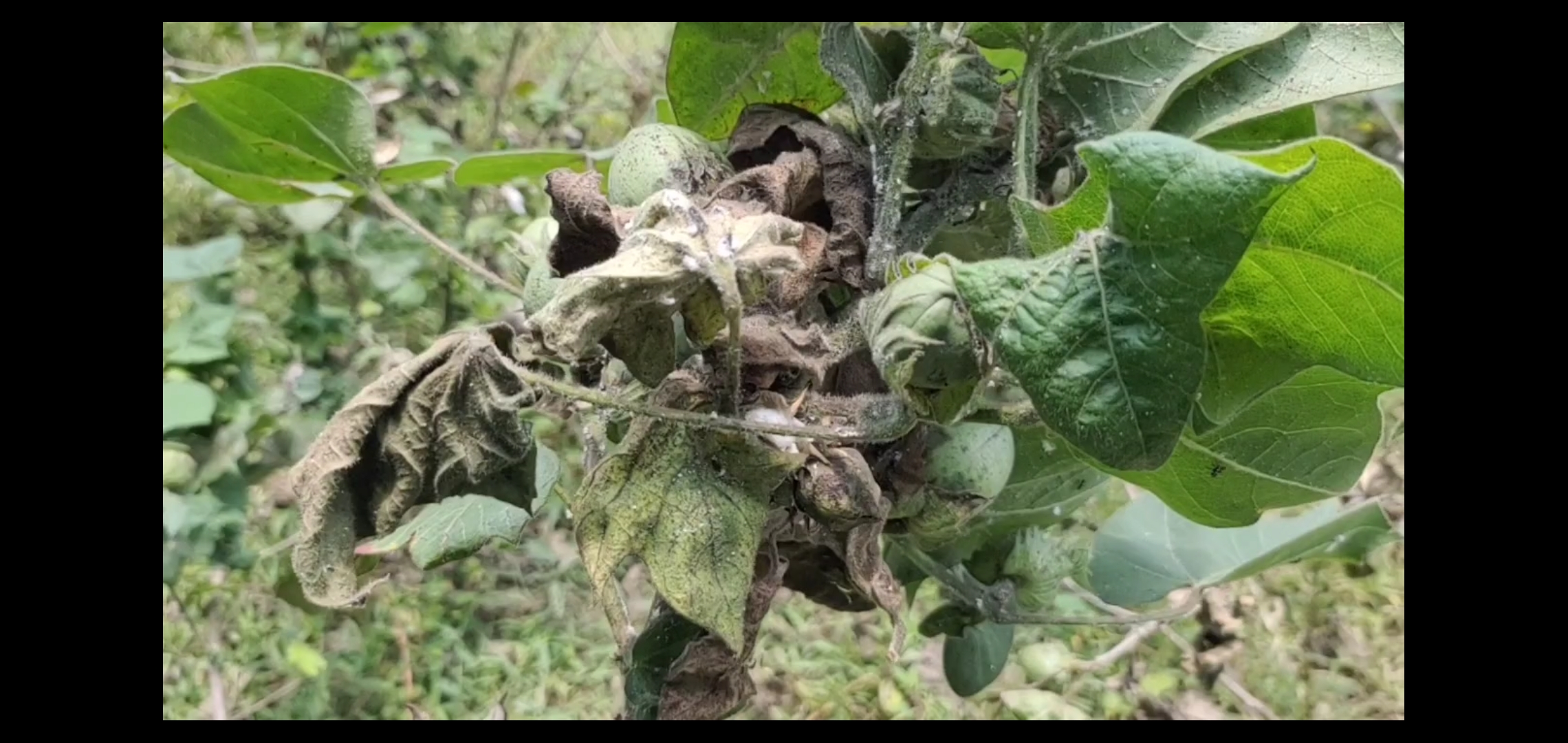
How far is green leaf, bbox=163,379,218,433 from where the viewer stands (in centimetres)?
109

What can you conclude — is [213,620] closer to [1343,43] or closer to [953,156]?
[953,156]

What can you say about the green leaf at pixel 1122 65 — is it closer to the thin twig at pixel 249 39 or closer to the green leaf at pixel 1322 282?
the green leaf at pixel 1322 282

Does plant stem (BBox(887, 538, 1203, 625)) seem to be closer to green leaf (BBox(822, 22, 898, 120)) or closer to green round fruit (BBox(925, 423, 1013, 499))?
green round fruit (BBox(925, 423, 1013, 499))

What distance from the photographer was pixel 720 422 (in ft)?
1.49

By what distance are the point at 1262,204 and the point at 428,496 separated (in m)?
0.38

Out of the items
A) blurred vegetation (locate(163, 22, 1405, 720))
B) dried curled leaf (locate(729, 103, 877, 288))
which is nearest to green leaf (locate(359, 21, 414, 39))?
blurred vegetation (locate(163, 22, 1405, 720))

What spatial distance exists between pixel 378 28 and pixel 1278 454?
1.75 meters

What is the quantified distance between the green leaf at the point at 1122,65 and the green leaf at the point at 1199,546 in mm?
427

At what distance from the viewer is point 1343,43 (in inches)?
22.0

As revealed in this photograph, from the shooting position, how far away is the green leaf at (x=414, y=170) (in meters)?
0.78

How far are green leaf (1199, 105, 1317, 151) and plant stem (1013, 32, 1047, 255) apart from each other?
10cm

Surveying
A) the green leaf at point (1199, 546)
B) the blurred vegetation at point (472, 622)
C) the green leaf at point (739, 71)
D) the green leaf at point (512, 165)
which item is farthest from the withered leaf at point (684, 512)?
the blurred vegetation at point (472, 622)

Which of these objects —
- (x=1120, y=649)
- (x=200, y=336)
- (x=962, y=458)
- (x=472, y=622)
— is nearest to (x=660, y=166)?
(x=962, y=458)

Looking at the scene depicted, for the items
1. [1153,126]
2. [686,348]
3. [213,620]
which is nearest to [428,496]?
[686,348]
